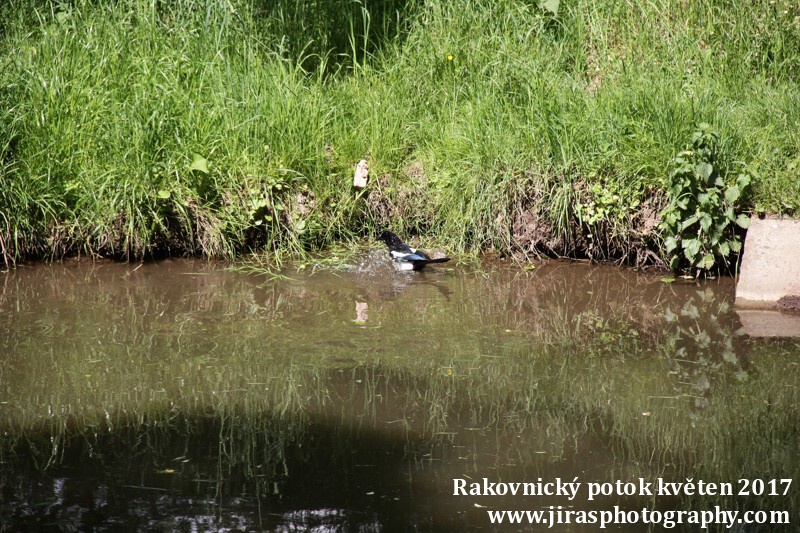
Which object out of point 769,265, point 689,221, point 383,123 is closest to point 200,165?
point 383,123

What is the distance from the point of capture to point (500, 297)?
540 centimetres

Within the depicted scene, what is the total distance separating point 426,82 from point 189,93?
182 centimetres

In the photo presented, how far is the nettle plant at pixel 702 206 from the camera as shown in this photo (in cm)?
541

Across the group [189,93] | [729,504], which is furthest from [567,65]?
[729,504]

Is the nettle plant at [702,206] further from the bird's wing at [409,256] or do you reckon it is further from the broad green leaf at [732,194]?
the bird's wing at [409,256]

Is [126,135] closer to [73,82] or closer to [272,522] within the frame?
[73,82]

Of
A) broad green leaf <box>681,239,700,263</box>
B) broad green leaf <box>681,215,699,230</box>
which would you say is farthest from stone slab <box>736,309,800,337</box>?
broad green leaf <box>681,215,699,230</box>

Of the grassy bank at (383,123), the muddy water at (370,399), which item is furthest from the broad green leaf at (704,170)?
the muddy water at (370,399)

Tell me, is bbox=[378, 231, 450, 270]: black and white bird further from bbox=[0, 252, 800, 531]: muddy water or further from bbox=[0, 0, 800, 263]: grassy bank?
bbox=[0, 0, 800, 263]: grassy bank

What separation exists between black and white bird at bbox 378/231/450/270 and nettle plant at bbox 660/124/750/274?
4.90 ft

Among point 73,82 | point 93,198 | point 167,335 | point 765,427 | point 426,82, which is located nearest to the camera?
point 765,427

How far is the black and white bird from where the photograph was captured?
18.8ft

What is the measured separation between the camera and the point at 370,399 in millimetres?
4023

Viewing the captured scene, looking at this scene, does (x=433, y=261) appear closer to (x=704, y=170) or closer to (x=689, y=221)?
(x=689, y=221)
